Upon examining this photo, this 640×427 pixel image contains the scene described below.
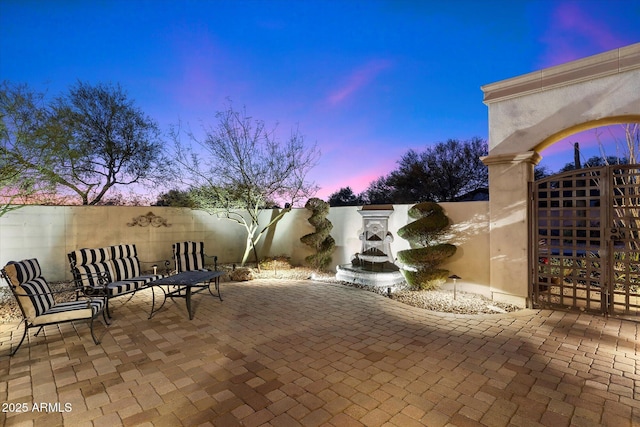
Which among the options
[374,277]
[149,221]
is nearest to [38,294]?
[149,221]

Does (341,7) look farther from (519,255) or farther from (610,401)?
(610,401)

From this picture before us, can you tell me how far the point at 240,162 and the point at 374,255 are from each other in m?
4.46

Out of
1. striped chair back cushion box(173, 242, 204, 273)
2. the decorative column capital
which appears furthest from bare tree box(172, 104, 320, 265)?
the decorative column capital

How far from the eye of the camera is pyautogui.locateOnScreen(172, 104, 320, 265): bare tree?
27.2ft

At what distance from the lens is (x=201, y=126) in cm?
826

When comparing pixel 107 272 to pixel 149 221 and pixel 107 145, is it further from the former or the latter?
pixel 107 145

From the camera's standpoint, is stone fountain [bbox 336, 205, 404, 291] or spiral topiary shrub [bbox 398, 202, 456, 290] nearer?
spiral topiary shrub [bbox 398, 202, 456, 290]

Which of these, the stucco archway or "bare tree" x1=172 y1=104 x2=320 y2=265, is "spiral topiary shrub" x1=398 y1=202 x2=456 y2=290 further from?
"bare tree" x1=172 y1=104 x2=320 y2=265

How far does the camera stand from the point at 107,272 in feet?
17.4

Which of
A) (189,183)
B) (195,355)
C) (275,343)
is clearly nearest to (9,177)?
(189,183)

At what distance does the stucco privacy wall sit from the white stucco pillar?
1.21 ft

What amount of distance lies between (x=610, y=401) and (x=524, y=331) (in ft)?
5.39

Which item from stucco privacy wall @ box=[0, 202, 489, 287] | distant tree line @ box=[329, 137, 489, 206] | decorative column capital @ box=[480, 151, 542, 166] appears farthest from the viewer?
distant tree line @ box=[329, 137, 489, 206]

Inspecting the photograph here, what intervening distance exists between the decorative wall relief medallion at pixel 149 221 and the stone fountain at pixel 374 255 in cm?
533
